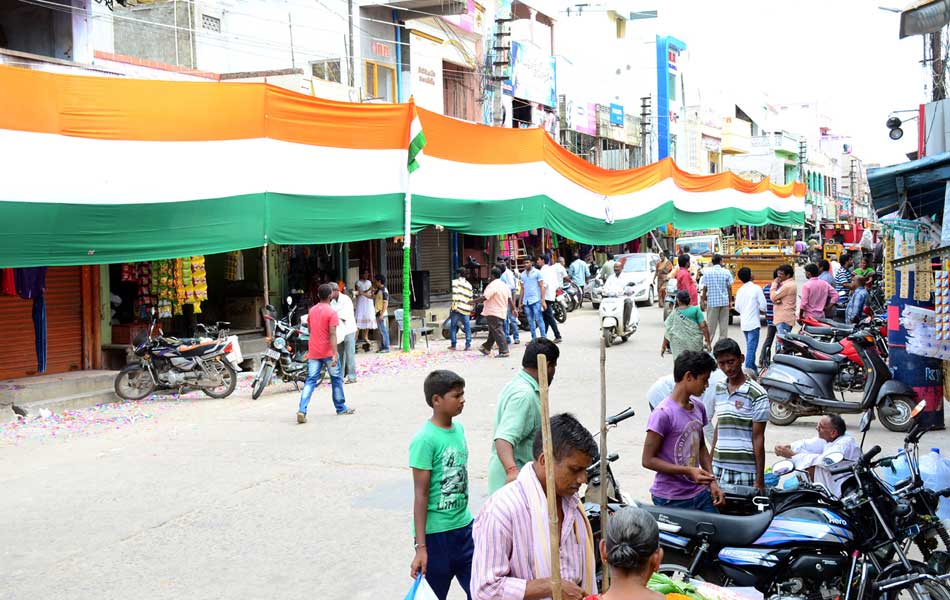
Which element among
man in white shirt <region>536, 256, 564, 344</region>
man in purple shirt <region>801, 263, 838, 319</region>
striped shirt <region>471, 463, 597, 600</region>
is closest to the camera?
striped shirt <region>471, 463, 597, 600</region>

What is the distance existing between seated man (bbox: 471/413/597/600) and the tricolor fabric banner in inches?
381

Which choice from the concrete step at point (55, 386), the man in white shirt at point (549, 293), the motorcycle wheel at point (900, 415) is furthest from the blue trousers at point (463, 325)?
the motorcycle wheel at point (900, 415)

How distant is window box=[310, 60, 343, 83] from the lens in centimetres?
2230

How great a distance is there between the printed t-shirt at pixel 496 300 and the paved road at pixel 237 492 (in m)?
2.91

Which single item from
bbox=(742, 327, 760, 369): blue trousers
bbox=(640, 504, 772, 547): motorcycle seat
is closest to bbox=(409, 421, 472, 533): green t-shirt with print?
bbox=(640, 504, 772, 547): motorcycle seat

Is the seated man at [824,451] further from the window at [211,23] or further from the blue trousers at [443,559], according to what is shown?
the window at [211,23]

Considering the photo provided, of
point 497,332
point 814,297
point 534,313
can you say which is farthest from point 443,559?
point 534,313

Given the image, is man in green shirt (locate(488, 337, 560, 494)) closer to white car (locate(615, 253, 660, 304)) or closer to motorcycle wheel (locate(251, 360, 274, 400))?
motorcycle wheel (locate(251, 360, 274, 400))

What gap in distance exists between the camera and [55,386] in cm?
1309

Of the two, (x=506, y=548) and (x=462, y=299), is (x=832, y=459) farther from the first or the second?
(x=462, y=299)

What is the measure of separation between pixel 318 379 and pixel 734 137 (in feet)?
184

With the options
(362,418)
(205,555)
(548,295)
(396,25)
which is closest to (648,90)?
(396,25)

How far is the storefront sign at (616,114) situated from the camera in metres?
41.9

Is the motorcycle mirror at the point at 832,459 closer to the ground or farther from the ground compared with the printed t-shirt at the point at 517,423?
closer to the ground
